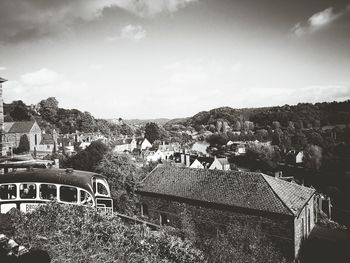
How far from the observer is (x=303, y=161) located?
68562mm

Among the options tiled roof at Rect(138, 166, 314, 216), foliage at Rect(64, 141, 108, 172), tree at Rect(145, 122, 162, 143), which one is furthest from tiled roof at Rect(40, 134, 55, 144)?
tiled roof at Rect(138, 166, 314, 216)

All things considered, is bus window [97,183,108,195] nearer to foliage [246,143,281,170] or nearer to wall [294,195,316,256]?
wall [294,195,316,256]

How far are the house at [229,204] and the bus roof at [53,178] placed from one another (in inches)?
391

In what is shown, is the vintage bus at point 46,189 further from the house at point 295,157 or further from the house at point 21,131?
the house at point 295,157

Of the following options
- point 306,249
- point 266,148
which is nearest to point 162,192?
point 306,249

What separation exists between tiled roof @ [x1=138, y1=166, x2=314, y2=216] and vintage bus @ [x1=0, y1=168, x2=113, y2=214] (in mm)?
10773

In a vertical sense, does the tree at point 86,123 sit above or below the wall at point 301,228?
above

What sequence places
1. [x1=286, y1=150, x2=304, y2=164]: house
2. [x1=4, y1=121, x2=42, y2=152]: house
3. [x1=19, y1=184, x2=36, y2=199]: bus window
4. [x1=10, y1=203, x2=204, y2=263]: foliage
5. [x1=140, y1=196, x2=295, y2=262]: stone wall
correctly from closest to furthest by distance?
[x1=10, y1=203, x2=204, y2=263]: foliage < [x1=19, y1=184, x2=36, y2=199]: bus window < [x1=140, y1=196, x2=295, y2=262]: stone wall < [x1=4, y1=121, x2=42, y2=152]: house < [x1=286, y1=150, x2=304, y2=164]: house

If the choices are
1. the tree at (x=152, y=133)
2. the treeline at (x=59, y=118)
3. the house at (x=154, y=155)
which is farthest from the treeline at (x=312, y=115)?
the treeline at (x=59, y=118)

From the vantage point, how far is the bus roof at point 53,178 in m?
15.1

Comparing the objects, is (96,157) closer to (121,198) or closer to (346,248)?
(121,198)

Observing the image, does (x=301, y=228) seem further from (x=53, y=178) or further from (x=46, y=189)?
(x=46, y=189)

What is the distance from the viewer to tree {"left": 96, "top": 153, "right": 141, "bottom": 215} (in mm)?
25391

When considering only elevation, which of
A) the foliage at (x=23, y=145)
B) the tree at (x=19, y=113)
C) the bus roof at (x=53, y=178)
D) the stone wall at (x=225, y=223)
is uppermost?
the tree at (x=19, y=113)
